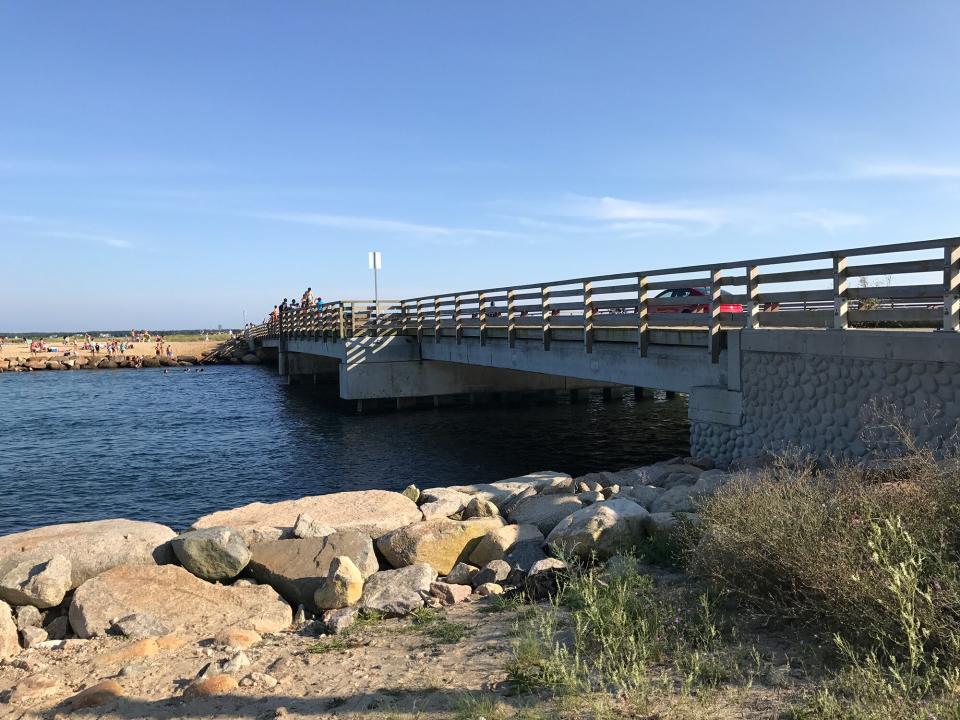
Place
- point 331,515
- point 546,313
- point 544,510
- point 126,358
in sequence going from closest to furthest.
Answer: point 544,510 < point 331,515 < point 546,313 < point 126,358

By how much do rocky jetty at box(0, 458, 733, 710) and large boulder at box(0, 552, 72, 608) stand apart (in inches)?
0.5

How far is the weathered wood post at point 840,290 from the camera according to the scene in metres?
9.59

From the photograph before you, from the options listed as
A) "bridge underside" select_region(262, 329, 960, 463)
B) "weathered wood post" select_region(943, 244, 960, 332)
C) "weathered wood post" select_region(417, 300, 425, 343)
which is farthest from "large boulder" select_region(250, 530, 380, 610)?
"weathered wood post" select_region(417, 300, 425, 343)

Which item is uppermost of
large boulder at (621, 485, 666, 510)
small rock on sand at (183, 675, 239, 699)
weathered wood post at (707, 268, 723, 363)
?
weathered wood post at (707, 268, 723, 363)

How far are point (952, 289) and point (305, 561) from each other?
7614 mm

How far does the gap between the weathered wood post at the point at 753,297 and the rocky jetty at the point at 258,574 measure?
347cm

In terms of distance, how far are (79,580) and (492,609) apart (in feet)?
14.8

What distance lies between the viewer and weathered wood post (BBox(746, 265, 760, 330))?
439 inches

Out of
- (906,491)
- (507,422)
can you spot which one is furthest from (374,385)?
(906,491)

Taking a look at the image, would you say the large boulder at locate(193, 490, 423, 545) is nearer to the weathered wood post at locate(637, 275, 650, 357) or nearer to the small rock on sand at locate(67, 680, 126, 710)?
the small rock on sand at locate(67, 680, 126, 710)

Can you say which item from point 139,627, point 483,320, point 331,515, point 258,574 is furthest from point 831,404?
point 483,320

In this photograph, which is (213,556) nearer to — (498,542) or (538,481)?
(498,542)

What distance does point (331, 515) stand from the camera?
948cm

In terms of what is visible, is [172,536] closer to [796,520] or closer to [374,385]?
[796,520]
